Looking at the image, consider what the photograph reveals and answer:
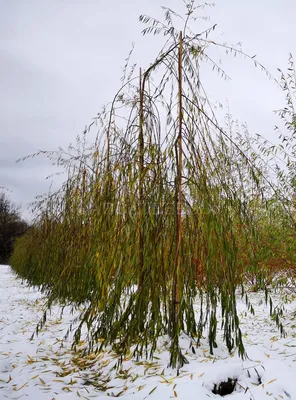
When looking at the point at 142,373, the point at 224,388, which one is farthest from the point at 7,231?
the point at 224,388

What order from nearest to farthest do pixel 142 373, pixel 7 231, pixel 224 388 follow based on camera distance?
pixel 224 388
pixel 142 373
pixel 7 231

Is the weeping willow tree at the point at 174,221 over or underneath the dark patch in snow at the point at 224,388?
over

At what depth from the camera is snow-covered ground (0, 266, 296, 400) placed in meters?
1.67

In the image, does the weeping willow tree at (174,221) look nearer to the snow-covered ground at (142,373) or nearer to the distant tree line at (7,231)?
the snow-covered ground at (142,373)

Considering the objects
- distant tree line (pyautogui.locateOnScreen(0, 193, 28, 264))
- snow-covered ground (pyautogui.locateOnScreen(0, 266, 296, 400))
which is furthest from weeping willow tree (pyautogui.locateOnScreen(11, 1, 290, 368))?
distant tree line (pyautogui.locateOnScreen(0, 193, 28, 264))

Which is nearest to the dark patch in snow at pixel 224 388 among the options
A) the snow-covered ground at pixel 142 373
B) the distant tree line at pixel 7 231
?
the snow-covered ground at pixel 142 373

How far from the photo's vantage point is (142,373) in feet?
6.39

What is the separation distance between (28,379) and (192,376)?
1.15 metres

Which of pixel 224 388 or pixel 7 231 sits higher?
pixel 7 231

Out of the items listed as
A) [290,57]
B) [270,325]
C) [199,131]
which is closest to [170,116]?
[199,131]

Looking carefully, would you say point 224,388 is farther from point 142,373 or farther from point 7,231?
point 7,231

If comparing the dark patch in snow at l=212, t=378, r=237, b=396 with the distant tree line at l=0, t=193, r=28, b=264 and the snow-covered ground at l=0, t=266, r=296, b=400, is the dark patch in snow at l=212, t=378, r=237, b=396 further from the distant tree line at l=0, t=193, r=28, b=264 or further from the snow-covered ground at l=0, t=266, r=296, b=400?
the distant tree line at l=0, t=193, r=28, b=264

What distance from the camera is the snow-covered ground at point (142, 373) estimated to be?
167 cm

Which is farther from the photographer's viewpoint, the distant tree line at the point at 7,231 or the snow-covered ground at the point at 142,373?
the distant tree line at the point at 7,231
